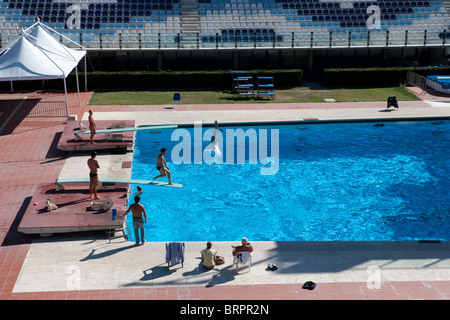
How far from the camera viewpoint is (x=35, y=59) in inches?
1105

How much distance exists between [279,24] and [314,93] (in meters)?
7.34

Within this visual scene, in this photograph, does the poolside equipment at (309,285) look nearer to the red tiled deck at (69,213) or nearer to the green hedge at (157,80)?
the red tiled deck at (69,213)

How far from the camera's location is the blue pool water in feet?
64.4

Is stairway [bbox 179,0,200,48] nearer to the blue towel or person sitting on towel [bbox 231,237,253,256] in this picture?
the blue towel

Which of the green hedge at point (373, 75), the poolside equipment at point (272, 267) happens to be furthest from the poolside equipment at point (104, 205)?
the green hedge at point (373, 75)

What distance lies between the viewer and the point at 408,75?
37062mm

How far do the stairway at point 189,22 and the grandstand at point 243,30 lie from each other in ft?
0.21

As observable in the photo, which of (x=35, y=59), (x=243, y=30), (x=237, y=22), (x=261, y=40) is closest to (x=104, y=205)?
(x=35, y=59)

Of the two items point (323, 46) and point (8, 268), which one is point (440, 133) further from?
point (8, 268)

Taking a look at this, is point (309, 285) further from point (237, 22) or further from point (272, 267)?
point (237, 22)

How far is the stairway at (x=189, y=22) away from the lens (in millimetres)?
37688

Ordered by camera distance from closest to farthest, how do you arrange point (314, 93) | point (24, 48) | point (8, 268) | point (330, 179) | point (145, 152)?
point (8, 268) → point (330, 179) → point (145, 152) → point (24, 48) → point (314, 93)

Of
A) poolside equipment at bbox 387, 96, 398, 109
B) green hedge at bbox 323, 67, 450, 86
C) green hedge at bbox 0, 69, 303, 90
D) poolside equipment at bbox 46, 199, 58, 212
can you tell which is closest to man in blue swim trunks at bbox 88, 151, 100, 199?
poolside equipment at bbox 46, 199, 58, 212

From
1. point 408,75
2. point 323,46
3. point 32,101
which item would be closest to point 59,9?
point 32,101
